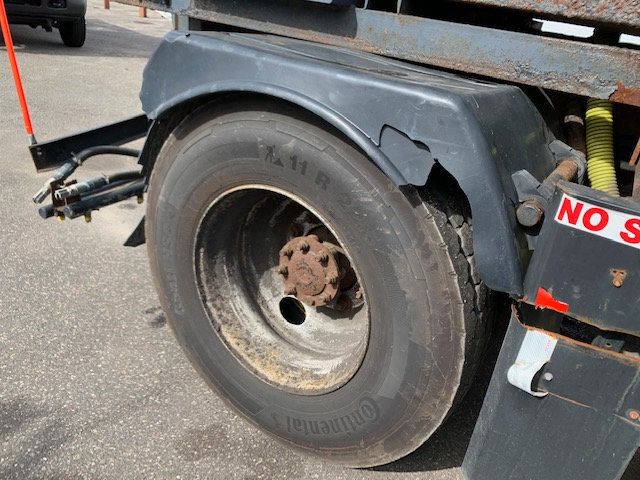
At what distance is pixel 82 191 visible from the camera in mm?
2646

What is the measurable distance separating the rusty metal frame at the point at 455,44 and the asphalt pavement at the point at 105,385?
4.70ft

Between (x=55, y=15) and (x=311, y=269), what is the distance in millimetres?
8424

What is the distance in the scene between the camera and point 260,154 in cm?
180

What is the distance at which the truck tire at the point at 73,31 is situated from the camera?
9227 mm

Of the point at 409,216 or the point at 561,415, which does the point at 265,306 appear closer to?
the point at 409,216

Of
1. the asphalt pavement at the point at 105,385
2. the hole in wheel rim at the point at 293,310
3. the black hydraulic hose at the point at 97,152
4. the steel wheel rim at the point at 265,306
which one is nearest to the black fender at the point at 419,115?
the steel wheel rim at the point at 265,306

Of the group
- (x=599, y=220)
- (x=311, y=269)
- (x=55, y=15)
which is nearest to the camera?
(x=599, y=220)

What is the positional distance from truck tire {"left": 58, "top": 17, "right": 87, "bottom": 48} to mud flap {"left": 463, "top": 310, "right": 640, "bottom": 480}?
374 inches

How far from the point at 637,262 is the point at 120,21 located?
47.0 ft

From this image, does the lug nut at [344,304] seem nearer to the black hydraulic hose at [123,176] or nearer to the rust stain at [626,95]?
the rust stain at [626,95]

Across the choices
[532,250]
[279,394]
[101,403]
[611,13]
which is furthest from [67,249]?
[611,13]

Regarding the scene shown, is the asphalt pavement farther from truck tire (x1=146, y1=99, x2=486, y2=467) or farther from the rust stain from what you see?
the rust stain

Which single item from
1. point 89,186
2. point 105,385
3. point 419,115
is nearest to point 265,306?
point 105,385

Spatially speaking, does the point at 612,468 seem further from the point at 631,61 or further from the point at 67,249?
the point at 67,249
